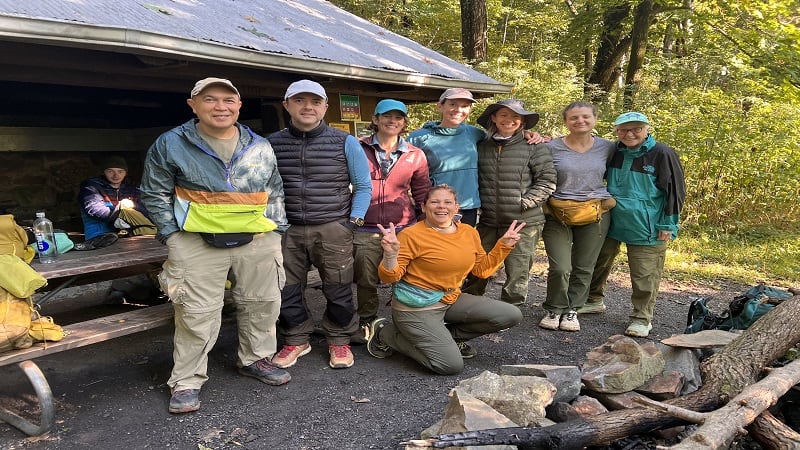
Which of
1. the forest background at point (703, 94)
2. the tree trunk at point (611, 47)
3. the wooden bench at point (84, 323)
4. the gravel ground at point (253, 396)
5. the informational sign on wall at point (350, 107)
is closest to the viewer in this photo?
the wooden bench at point (84, 323)

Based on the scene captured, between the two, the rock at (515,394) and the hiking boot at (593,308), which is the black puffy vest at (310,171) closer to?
the rock at (515,394)

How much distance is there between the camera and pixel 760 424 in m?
2.61

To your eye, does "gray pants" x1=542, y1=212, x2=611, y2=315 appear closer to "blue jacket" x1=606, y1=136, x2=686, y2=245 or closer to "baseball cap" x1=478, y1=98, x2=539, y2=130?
"blue jacket" x1=606, y1=136, x2=686, y2=245

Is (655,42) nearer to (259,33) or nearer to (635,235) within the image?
(635,235)

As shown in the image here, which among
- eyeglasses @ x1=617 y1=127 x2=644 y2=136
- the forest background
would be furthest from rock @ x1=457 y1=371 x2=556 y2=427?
the forest background

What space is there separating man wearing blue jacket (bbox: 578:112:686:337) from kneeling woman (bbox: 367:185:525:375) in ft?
4.39

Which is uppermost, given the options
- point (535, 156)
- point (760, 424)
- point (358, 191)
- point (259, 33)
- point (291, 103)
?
point (259, 33)

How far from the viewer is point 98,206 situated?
456 centimetres

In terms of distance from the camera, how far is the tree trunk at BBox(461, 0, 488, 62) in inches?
365

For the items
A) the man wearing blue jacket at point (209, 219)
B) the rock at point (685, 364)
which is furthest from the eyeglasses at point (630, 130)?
the man wearing blue jacket at point (209, 219)

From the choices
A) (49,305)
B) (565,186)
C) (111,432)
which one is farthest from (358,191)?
(49,305)

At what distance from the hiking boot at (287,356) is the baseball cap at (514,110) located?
253 cm

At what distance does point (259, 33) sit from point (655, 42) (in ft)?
56.0

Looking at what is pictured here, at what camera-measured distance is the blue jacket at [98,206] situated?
4.55 metres
